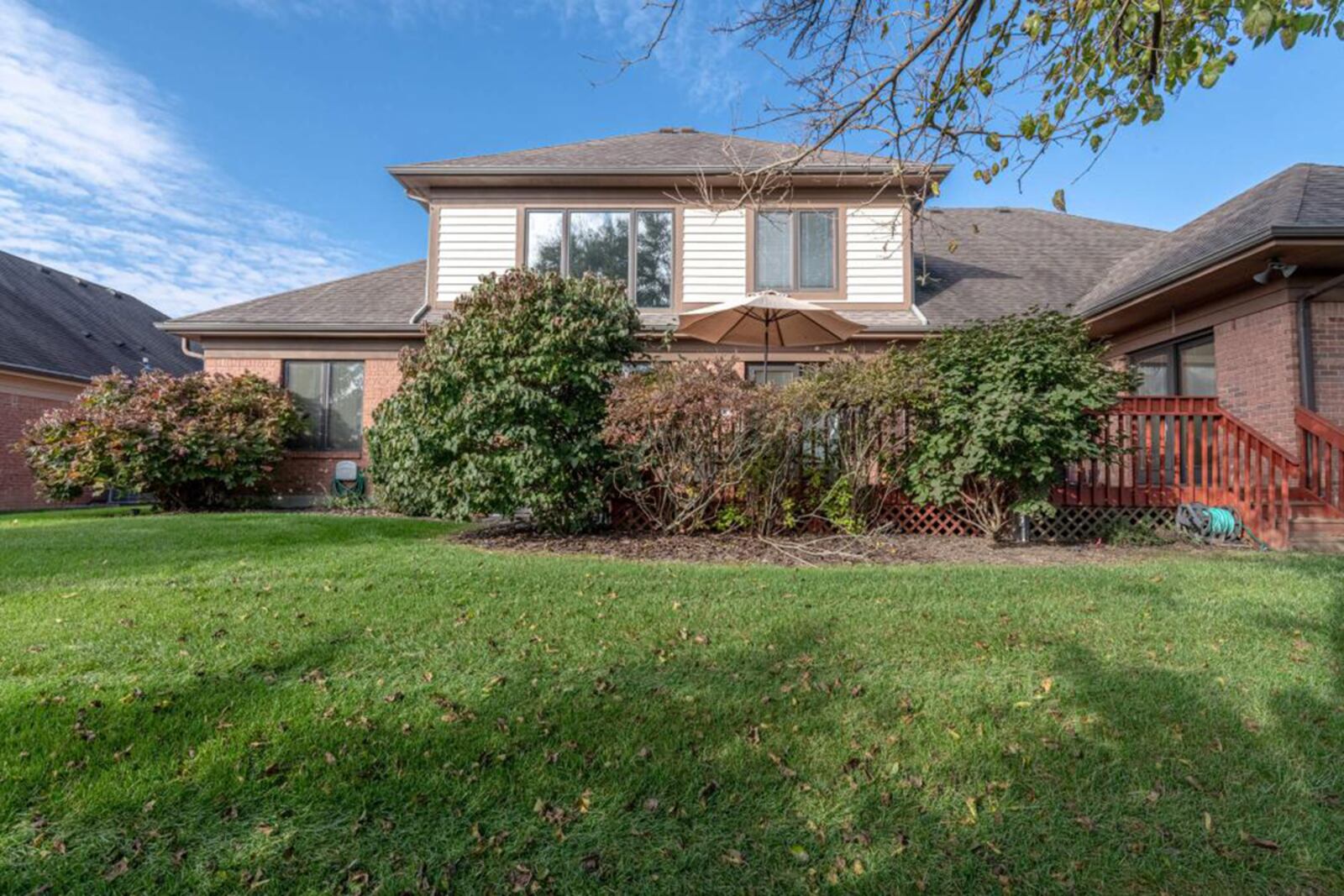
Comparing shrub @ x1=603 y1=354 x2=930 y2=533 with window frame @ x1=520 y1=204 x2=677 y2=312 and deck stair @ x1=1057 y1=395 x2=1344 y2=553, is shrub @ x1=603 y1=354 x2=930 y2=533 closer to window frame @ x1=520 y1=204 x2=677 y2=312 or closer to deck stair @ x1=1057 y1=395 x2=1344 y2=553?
deck stair @ x1=1057 y1=395 x2=1344 y2=553

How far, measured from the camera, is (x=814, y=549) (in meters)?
6.37

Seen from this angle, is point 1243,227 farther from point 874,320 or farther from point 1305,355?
point 874,320

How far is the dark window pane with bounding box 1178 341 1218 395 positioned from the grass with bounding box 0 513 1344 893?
Answer: 18.8ft

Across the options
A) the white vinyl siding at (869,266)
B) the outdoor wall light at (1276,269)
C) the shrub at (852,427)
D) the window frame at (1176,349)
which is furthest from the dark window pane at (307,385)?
the outdoor wall light at (1276,269)

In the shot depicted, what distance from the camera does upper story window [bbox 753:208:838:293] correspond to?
11438 millimetres

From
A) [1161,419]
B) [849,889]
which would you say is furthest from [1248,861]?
[1161,419]

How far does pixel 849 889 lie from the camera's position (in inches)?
76.7

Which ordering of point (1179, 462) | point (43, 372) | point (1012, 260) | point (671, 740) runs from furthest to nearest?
1. point (43, 372)
2. point (1012, 260)
3. point (1179, 462)
4. point (671, 740)

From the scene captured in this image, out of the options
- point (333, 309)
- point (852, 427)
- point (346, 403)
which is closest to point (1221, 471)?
point (852, 427)

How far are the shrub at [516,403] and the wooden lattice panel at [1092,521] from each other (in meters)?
5.01

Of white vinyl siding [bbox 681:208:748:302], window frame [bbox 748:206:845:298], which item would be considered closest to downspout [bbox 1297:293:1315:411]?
window frame [bbox 748:206:845:298]

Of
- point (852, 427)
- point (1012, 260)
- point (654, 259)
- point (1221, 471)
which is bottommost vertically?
point (1221, 471)

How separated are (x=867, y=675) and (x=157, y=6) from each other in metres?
12.2

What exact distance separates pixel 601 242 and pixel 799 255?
3479 millimetres
